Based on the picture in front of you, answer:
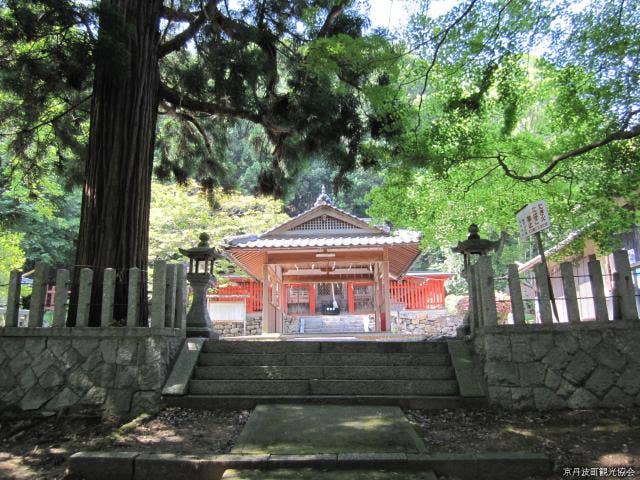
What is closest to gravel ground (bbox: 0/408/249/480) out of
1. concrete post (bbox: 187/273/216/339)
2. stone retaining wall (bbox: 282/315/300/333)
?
concrete post (bbox: 187/273/216/339)

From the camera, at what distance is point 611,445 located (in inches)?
151

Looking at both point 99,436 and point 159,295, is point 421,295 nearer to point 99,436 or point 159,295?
point 159,295

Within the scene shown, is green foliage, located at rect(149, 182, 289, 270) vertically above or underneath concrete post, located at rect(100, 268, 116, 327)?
above

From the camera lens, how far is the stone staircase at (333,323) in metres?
21.1

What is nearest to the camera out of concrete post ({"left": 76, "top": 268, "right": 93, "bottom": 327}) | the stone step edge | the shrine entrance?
the stone step edge

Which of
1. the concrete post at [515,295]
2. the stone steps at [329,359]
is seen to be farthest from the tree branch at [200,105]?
the concrete post at [515,295]

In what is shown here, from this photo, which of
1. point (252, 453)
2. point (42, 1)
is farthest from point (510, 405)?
point (42, 1)

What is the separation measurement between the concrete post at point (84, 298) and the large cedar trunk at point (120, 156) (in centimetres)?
24

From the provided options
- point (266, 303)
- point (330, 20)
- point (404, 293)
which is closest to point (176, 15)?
point (330, 20)

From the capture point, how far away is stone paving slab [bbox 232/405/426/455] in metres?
3.58

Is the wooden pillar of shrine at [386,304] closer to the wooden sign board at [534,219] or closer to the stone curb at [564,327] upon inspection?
the wooden sign board at [534,219]

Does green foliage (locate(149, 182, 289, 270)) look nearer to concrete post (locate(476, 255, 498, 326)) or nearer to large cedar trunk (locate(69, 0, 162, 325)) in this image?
large cedar trunk (locate(69, 0, 162, 325))

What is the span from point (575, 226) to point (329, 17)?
5028 mm

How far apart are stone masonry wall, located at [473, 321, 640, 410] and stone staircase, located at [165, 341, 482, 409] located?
21.0 inches
